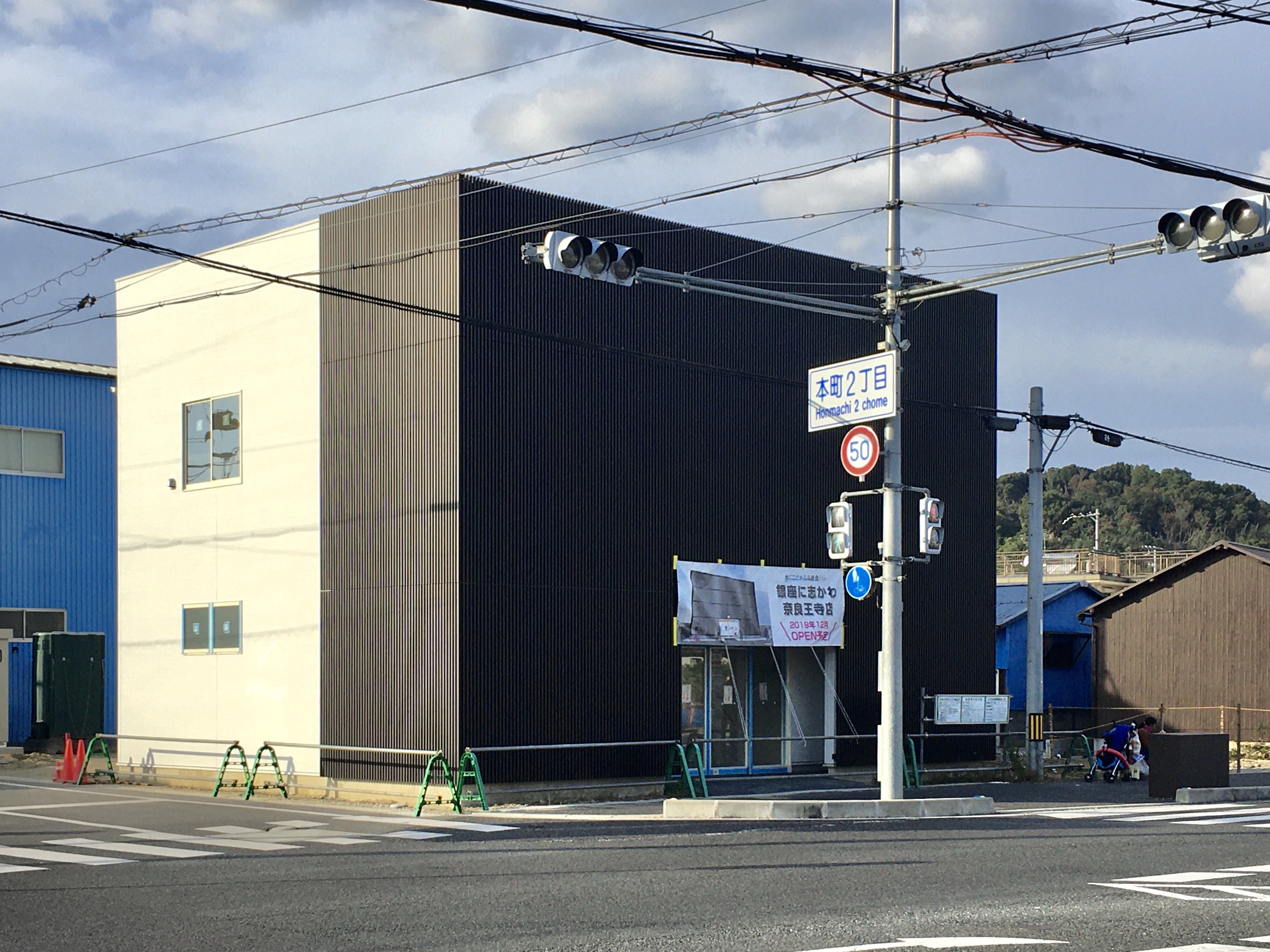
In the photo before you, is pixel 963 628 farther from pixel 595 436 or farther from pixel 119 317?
pixel 119 317

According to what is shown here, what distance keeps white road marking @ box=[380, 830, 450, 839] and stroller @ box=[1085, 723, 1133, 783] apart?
50.5ft

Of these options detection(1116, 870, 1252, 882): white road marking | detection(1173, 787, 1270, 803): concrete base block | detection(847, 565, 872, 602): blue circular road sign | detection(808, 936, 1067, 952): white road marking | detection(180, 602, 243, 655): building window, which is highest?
detection(847, 565, 872, 602): blue circular road sign

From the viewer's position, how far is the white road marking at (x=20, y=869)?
14609mm

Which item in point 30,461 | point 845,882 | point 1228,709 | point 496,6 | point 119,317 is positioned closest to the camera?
point 496,6

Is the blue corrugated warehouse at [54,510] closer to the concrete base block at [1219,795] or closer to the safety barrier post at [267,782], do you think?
the safety barrier post at [267,782]

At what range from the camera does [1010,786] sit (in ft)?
91.2

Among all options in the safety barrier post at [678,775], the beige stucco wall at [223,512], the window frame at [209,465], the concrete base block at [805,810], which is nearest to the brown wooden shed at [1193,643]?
the safety barrier post at [678,775]

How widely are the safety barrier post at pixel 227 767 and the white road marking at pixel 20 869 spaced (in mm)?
8540

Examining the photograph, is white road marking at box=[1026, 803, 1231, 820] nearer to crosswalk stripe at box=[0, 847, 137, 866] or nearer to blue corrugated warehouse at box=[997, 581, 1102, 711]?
crosswalk stripe at box=[0, 847, 137, 866]

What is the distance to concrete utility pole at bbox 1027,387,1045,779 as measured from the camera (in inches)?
1137

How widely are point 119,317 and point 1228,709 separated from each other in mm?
33245

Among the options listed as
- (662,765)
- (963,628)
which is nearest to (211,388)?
(662,765)

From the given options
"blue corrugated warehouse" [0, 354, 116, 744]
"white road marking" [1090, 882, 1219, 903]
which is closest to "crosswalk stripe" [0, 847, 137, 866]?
"white road marking" [1090, 882, 1219, 903]

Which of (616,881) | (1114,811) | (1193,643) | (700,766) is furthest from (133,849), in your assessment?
(1193,643)
